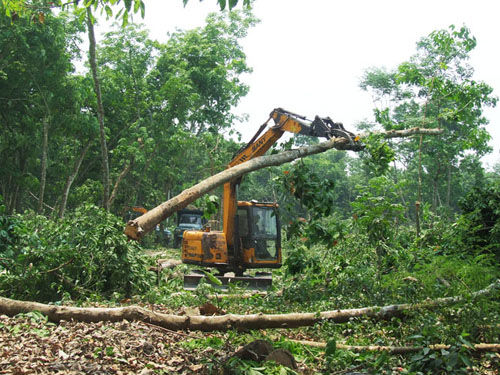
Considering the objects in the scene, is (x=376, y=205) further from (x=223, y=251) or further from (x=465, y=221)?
(x=223, y=251)

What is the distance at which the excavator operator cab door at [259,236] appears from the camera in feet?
38.7

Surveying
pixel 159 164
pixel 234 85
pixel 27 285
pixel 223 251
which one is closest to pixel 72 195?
pixel 159 164

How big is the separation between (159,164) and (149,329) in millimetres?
22931

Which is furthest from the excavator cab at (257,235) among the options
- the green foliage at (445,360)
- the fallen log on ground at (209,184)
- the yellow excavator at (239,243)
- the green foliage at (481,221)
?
the green foliage at (445,360)

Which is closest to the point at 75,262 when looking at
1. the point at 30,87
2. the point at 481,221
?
the point at 481,221

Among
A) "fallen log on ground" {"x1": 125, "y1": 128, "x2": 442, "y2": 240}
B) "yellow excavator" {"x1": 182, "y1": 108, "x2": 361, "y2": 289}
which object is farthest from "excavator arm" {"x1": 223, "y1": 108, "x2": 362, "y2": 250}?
"fallen log on ground" {"x1": 125, "y1": 128, "x2": 442, "y2": 240}

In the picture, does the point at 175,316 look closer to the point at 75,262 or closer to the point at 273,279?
the point at 75,262

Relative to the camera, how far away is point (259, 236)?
1183 centimetres

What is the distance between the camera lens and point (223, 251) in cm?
1194

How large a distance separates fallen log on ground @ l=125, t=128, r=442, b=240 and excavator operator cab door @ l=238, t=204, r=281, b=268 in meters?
3.73

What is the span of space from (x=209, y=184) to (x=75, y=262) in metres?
3.52

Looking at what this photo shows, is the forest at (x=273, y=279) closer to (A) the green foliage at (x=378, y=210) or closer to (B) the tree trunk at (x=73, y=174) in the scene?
(A) the green foliage at (x=378, y=210)

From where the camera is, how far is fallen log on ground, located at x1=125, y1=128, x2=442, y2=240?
4.99 m

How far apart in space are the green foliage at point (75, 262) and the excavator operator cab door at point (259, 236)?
125 inches
